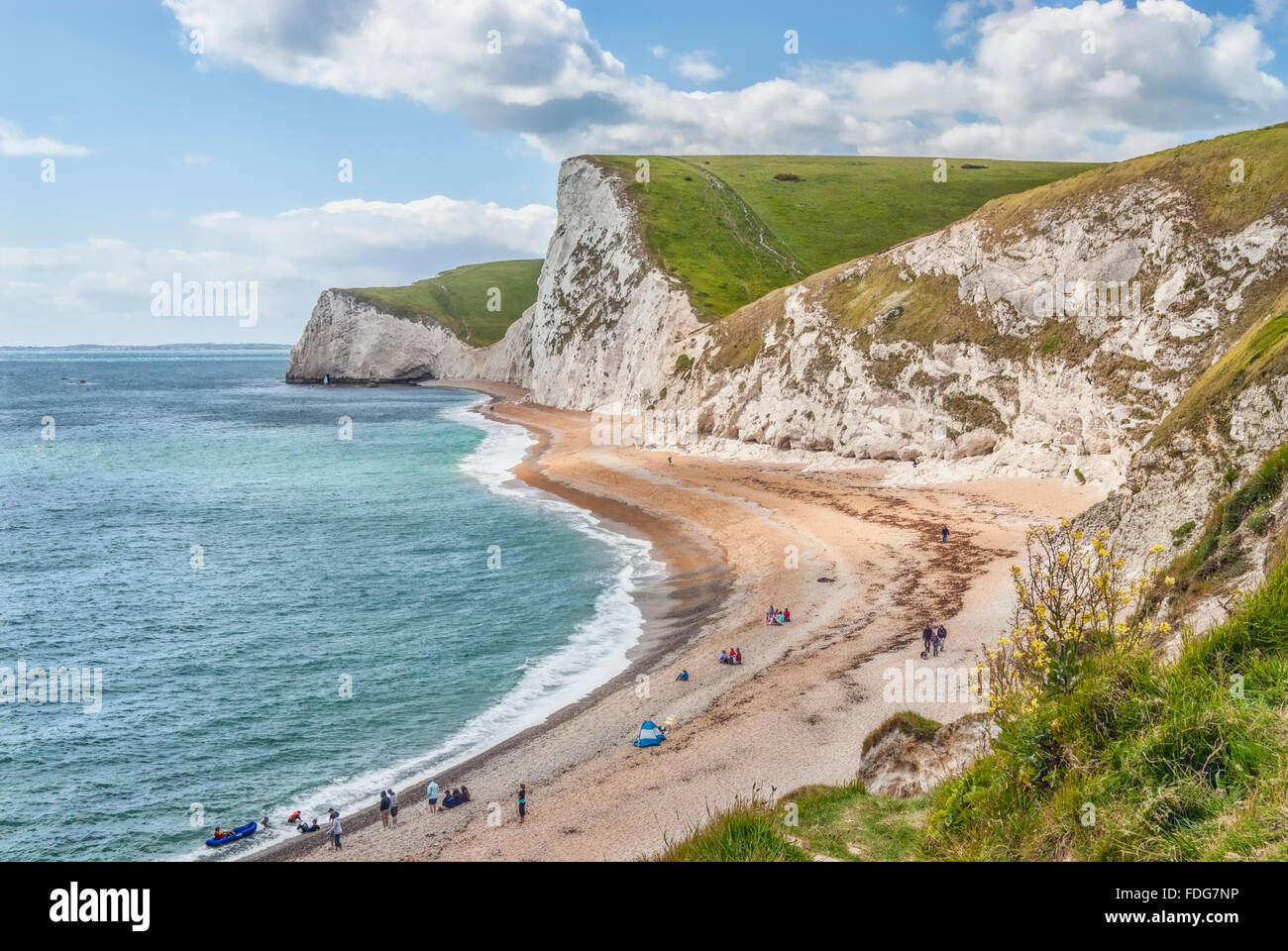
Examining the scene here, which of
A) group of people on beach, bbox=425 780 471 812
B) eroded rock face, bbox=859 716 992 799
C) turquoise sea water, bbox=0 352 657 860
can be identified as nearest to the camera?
eroded rock face, bbox=859 716 992 799

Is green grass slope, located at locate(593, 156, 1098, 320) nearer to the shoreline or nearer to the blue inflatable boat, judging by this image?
the shoreline

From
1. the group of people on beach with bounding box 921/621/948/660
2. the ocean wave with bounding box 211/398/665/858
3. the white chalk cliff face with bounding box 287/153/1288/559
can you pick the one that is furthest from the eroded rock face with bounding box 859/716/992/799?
the ocean wave with bounding box 211/398/665/858

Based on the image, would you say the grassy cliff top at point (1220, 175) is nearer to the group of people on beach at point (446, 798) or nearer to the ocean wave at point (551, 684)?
the ocean wave at point (551, 684)

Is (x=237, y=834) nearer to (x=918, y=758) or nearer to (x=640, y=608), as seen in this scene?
(x=918, y=758)

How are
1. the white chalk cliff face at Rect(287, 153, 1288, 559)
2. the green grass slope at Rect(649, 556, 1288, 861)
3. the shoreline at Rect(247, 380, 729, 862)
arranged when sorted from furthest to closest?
the white chalk cliff face at Rect(287, 153, 1288, 559) → the shoreline at Rect(247, 380, 729, 862) → the green grass slope at Rect(649, 556, 1288, 861)

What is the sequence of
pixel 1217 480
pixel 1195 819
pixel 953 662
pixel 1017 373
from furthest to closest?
1. pixel 1017 373
2. pixel 953 662
3. pixel 1217 480
4. pixel 1195 819

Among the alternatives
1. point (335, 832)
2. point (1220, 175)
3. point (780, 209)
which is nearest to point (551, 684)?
point (335, 832)

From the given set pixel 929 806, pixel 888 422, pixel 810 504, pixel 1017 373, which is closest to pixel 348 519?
pixel 810 504
